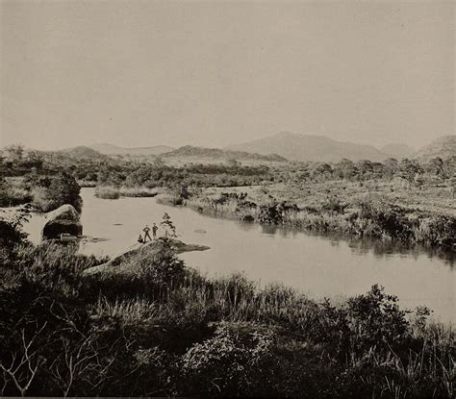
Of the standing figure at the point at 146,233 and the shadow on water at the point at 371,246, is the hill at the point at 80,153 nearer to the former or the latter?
the standing figure at the point at 146,233

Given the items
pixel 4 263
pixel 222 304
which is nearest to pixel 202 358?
pixel 222 304

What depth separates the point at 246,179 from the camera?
21.0ft

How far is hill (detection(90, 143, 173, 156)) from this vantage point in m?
6.09

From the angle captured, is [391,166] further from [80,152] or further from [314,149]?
[80,152]

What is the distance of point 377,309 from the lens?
16.3 ft

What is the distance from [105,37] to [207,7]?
143 centimetres

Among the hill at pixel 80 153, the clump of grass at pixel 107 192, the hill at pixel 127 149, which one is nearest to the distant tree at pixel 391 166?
the hill at pixel 127 149

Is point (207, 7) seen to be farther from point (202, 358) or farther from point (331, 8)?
point (202, 358)

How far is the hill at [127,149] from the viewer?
6094 millimetres

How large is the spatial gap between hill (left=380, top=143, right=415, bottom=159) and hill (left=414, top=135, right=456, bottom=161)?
0.10 meters

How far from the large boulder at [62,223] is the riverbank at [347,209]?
3.92 ft

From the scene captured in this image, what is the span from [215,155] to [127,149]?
49.1 inches

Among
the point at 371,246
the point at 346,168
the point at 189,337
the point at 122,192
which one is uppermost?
the point at 346,168

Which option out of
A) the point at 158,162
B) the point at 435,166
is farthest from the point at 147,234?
the point at 435,166
